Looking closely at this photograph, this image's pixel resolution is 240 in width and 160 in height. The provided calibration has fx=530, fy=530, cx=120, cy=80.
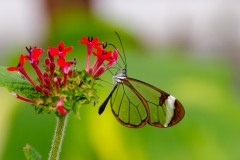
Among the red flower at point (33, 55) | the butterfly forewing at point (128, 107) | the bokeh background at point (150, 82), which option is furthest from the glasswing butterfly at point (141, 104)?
the bokeh background at point (150, 82)

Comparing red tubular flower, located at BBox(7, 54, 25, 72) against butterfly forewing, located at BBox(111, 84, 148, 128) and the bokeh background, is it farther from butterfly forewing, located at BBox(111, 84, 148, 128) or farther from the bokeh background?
the bokeh background

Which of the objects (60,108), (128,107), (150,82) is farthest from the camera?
(150,82)

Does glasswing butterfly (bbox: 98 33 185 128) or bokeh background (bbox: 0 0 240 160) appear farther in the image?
bokeh background (bbox: 0 0 240 160)

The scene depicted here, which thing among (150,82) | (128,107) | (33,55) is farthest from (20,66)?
(150,82)

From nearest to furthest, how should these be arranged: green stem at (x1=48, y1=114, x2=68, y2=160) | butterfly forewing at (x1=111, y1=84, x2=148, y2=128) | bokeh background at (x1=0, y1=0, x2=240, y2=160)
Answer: green stem at (x1=48, y1=114, x2=68, y2=160), butterfly forewing at (x1=111, y1=84, x2=148, y2=128), bokeh background at (x1=0, y1=0, x2=240, y2=160)

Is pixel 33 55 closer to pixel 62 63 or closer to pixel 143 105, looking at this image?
pixel 62 63

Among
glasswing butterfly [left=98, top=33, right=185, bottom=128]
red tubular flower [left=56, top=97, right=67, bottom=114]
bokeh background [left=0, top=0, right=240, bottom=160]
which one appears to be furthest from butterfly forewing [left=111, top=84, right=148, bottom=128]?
bokeh background [left=0, top=0, right=240, bottom=160]

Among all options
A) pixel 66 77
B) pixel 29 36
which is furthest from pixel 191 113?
pixel 29 36

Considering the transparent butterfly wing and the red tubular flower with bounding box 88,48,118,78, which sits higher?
the red tubular flower with bounding box 88,48,118,78

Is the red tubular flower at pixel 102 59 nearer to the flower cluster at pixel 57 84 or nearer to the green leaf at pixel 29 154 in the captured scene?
the flower cluster at pixel 57 84
